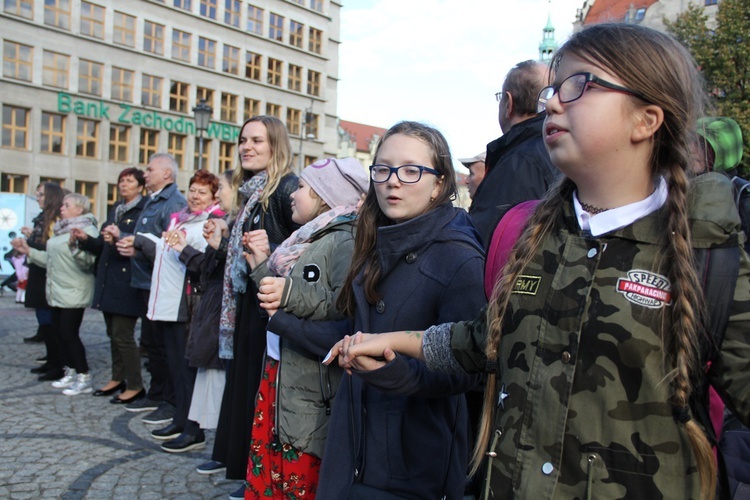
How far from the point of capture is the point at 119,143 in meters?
45.2

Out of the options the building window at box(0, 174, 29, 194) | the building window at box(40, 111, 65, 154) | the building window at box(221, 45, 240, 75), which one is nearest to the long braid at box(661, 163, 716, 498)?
the building window at box(0, 174, 29, 194)

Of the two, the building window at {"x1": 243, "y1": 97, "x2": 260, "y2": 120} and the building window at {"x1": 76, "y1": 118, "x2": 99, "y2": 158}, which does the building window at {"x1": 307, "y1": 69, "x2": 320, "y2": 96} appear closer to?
the building window at {"x1": 243, "y1": 97, "x2": 260, "y2": 120}

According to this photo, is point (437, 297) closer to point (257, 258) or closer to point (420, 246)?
point (420, 246)

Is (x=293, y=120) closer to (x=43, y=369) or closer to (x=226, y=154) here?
(x=226, y=154)

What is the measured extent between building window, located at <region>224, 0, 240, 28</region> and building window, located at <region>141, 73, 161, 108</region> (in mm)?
8161

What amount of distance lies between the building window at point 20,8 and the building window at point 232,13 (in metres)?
14.5

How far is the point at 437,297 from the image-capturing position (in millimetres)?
2391

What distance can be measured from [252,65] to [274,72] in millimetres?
2149

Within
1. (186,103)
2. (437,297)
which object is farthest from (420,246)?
(186,103)

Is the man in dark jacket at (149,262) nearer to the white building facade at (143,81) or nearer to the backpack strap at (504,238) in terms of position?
the backpack strap at (504,238)

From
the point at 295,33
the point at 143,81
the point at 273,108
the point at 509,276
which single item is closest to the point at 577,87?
the point at 509,276

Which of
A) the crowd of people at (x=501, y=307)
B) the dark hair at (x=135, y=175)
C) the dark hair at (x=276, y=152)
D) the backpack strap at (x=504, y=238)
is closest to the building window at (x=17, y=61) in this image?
the dark hair at (x=135, y=175)

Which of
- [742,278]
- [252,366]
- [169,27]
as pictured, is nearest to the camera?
[742,278]

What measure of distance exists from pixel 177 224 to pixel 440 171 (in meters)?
3.74
